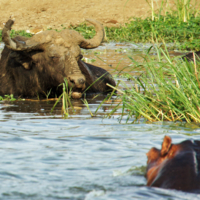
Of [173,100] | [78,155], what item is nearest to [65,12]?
[173,100]

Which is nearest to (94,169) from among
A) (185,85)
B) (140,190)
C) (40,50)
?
(140,190)

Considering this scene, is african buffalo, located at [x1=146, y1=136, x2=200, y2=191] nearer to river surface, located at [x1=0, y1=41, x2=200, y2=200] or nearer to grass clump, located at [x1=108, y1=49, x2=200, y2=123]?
river surface, located at [x1=0, y1=41, x2=200, y2=200]

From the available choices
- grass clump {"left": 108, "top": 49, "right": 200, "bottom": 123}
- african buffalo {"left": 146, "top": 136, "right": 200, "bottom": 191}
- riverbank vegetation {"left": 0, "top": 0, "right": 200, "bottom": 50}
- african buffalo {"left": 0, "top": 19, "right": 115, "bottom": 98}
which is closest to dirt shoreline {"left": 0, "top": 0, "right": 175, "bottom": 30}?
riverbank vegetation {"left": 0, "top": 0, "right": 200, "bottom": 50}

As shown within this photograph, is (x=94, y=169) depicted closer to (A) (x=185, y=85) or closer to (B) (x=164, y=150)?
(B) (x=164, y=150)

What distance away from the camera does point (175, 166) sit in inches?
112

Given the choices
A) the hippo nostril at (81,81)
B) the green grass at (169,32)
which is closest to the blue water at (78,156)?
the hippo nostril at (81,81)

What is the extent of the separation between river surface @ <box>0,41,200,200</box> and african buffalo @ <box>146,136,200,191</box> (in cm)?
6

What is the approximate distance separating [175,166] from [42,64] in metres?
5.88

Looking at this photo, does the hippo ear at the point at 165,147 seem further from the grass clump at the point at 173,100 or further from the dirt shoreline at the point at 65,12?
the dirt shoreline at the point at 65,12

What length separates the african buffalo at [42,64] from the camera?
8.15m

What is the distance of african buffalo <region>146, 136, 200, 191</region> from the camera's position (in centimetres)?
270

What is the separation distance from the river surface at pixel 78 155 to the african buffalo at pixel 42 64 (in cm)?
210

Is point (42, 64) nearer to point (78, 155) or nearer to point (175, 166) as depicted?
point (78, 155)

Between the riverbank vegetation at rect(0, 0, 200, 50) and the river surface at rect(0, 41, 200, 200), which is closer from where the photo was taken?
the river surface at rect(0, 41, 200, 200)
